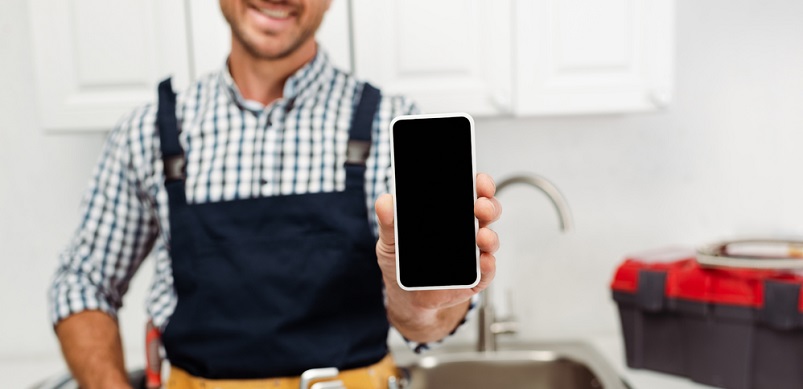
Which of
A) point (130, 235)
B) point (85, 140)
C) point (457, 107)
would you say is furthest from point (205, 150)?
point (85, 140)

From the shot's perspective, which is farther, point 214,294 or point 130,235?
point 130,235

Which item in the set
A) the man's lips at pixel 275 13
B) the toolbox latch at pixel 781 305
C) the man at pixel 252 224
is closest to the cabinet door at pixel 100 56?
the man at pixel 252 224

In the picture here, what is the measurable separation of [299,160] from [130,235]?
337mm

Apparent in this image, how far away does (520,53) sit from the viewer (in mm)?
1242

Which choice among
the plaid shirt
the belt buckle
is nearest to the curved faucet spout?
the plaid shirt

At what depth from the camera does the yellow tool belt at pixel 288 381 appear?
1013mm

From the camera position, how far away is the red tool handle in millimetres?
1136

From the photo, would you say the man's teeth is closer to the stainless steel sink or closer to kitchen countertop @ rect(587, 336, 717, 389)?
the stainless steel sink

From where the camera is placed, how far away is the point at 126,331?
1683mm

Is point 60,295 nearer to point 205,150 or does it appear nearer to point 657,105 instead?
point 205,150

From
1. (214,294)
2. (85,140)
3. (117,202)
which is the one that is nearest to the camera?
(214,294)

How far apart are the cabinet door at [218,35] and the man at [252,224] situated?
0.37 ft

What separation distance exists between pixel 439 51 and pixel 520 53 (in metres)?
0.14

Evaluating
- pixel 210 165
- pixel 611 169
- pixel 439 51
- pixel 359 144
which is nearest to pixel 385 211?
pixel 359 144
